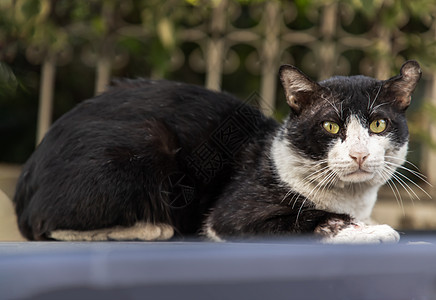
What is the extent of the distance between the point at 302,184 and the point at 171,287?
0.97 m

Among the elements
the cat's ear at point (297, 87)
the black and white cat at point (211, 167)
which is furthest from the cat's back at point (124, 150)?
the cat's ear at point (297, 87)

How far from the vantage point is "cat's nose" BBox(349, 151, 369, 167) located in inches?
61.1

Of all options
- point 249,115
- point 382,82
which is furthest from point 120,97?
point 382,82

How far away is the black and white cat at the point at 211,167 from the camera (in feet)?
5.39

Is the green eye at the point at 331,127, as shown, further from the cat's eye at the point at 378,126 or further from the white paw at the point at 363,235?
the white paw at the point at 363,235

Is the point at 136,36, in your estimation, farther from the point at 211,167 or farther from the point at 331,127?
the point at 331,127

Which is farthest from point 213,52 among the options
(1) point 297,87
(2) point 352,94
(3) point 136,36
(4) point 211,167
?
(2) point 352,94

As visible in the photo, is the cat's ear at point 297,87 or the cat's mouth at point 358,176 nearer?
the cat's mouth at point 358,176

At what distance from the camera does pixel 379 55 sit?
11.0ft

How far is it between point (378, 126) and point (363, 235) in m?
0.35

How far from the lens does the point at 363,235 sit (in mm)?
1463

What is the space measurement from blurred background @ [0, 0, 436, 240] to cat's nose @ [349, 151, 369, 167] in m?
1.80

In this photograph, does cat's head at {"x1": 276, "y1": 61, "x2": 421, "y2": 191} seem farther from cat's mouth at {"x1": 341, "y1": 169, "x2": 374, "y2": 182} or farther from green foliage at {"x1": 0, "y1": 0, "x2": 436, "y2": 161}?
green foliage at {"x1": 0, "y1": 0, "x2": 436, "y2": 161}

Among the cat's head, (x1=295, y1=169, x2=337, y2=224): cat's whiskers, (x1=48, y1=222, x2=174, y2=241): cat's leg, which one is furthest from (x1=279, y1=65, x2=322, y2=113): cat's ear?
(x1=48, y1=222, x2=174, y2=241): cat's leg
